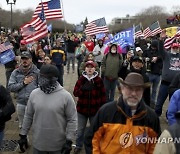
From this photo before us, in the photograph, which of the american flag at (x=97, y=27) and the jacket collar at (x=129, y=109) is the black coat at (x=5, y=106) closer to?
the jacket collar at (x=129, y=109)

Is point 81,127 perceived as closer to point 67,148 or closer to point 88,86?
point 88,86

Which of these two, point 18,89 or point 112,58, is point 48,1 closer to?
point 112,58

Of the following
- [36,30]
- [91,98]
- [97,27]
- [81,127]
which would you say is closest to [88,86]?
[91,98]

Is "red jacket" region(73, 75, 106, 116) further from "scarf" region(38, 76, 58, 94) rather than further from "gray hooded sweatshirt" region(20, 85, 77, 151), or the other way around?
"scarf" region(38, 76, 58, 94)

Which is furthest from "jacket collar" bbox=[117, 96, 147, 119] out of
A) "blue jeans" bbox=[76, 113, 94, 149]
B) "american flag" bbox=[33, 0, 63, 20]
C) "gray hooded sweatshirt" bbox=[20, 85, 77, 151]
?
"american flag" bbox=[33, 0, 63, 20]

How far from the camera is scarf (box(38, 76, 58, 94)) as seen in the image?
155 inches

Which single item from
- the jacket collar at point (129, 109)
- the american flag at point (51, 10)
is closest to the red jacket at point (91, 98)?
the jacket collar at point (129, 109)

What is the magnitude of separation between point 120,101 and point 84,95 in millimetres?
2283

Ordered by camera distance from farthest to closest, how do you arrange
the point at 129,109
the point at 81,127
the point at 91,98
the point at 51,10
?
the point at 51,10
the point at 81,127
the point at 91,98
the point at 129,109

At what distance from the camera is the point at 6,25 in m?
56.6

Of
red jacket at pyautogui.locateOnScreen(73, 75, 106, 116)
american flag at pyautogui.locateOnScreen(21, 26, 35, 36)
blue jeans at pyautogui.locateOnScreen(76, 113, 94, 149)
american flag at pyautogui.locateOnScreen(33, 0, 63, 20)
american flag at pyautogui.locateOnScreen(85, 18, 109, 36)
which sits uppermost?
american flag at pyautogui.locateOnScreen(33, 0, 63, 20)

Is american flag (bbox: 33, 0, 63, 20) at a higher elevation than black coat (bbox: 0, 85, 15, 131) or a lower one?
higher

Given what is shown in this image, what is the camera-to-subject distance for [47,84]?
3939 mm

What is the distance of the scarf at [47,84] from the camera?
12.9ft
